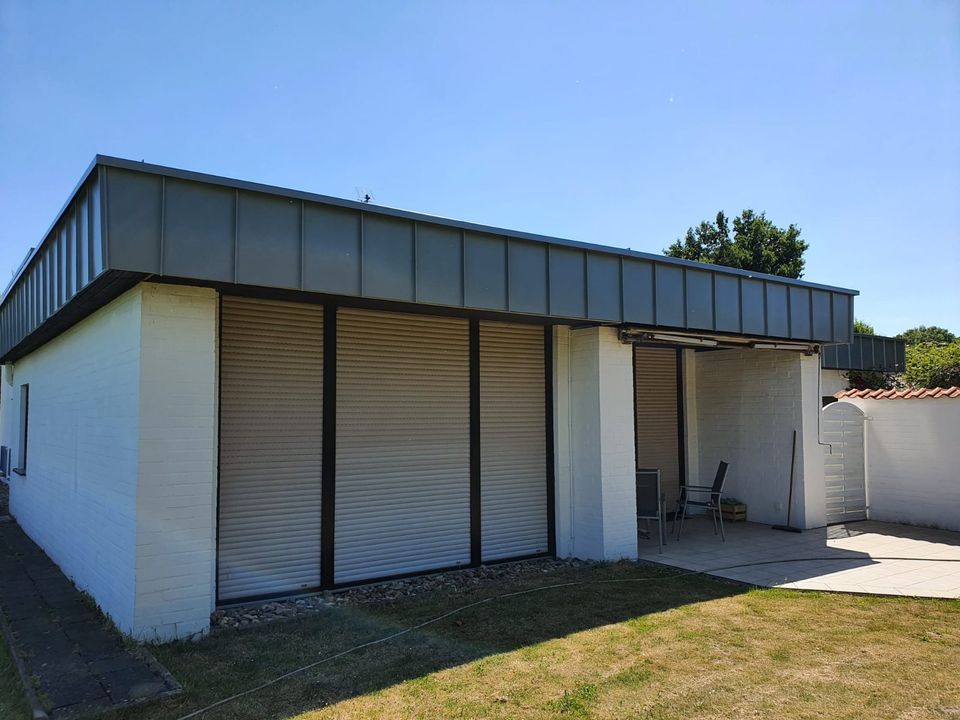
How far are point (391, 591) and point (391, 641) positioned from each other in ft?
4.86

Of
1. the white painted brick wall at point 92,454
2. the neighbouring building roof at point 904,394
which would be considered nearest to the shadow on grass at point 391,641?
the white painted brick wall at point 92,454

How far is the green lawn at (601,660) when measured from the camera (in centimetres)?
356

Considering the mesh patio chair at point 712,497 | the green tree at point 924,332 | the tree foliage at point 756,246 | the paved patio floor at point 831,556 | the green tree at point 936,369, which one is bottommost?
the paved patio floor at point 831,556

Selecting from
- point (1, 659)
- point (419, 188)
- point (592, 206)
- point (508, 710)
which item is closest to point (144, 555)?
point (1, 659)

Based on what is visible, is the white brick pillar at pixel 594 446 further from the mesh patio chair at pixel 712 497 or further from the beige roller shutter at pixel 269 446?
the beige roller shutter at pixel 269 446

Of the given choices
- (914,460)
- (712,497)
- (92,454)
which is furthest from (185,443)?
(914,460)

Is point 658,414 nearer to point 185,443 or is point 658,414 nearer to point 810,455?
point 810,455

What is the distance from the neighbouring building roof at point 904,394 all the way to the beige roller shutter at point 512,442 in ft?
21.6

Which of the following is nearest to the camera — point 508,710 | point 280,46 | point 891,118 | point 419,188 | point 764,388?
point 508,710

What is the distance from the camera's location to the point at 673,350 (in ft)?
34.7

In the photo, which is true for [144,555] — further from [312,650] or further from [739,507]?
[739,507]

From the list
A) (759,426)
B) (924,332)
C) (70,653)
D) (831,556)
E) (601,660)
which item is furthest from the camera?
(924,332)

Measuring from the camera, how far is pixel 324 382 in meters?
6.16

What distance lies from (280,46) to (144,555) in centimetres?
631
